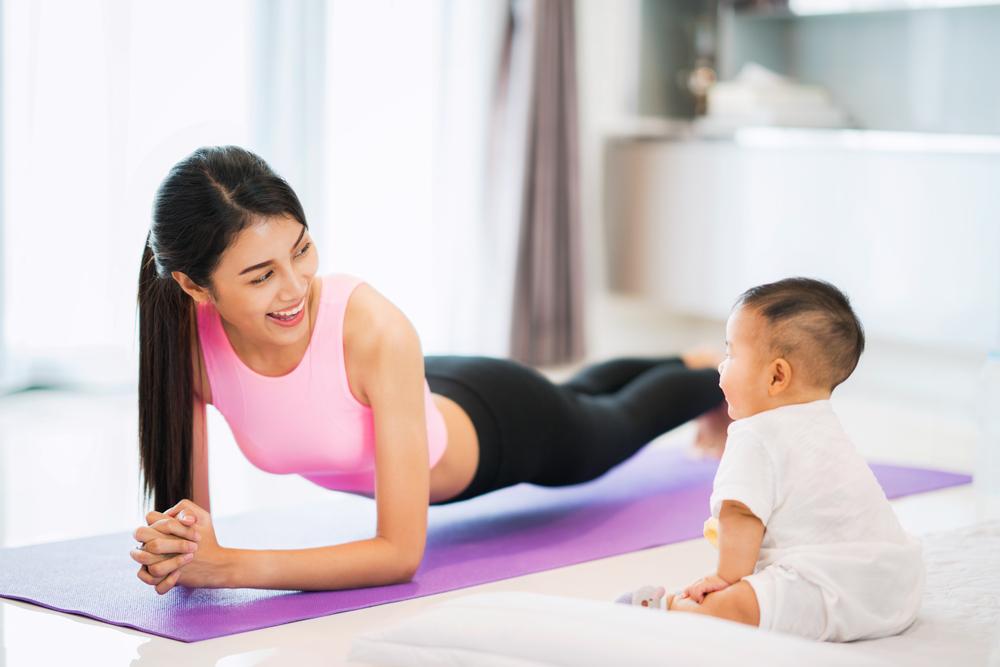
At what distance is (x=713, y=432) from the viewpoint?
300cm

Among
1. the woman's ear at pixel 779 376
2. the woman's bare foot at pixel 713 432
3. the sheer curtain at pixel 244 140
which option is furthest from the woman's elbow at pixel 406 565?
the sheer curtain at pixel 244 140

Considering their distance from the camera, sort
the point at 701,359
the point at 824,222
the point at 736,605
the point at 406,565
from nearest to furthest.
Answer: the point at 736,605 < the point at 406,565 < the point at 701,359 < the point at 824,222

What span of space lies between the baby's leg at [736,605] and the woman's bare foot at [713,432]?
4.45ft

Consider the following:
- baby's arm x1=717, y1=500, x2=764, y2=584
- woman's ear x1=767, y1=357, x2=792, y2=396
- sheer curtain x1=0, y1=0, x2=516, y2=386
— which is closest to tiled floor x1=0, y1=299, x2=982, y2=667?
sheer curtain x1=0, y1=0, x2=516, y2=386

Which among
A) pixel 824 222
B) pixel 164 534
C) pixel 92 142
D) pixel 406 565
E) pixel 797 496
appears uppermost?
pixel 92 142

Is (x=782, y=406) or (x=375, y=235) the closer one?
(x=782, y=406)

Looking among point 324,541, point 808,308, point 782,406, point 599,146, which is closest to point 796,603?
point 782,406

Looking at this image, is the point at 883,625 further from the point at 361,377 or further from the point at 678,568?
the point at 361,377

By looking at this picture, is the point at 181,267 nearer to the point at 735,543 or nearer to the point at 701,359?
the point at 735,543

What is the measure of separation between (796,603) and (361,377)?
2.52 feet

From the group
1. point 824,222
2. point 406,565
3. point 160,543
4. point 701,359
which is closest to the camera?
point 160,543

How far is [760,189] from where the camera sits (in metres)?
4.47

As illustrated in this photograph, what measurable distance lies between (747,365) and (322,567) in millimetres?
729

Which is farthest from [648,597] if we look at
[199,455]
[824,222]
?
[824,222]
